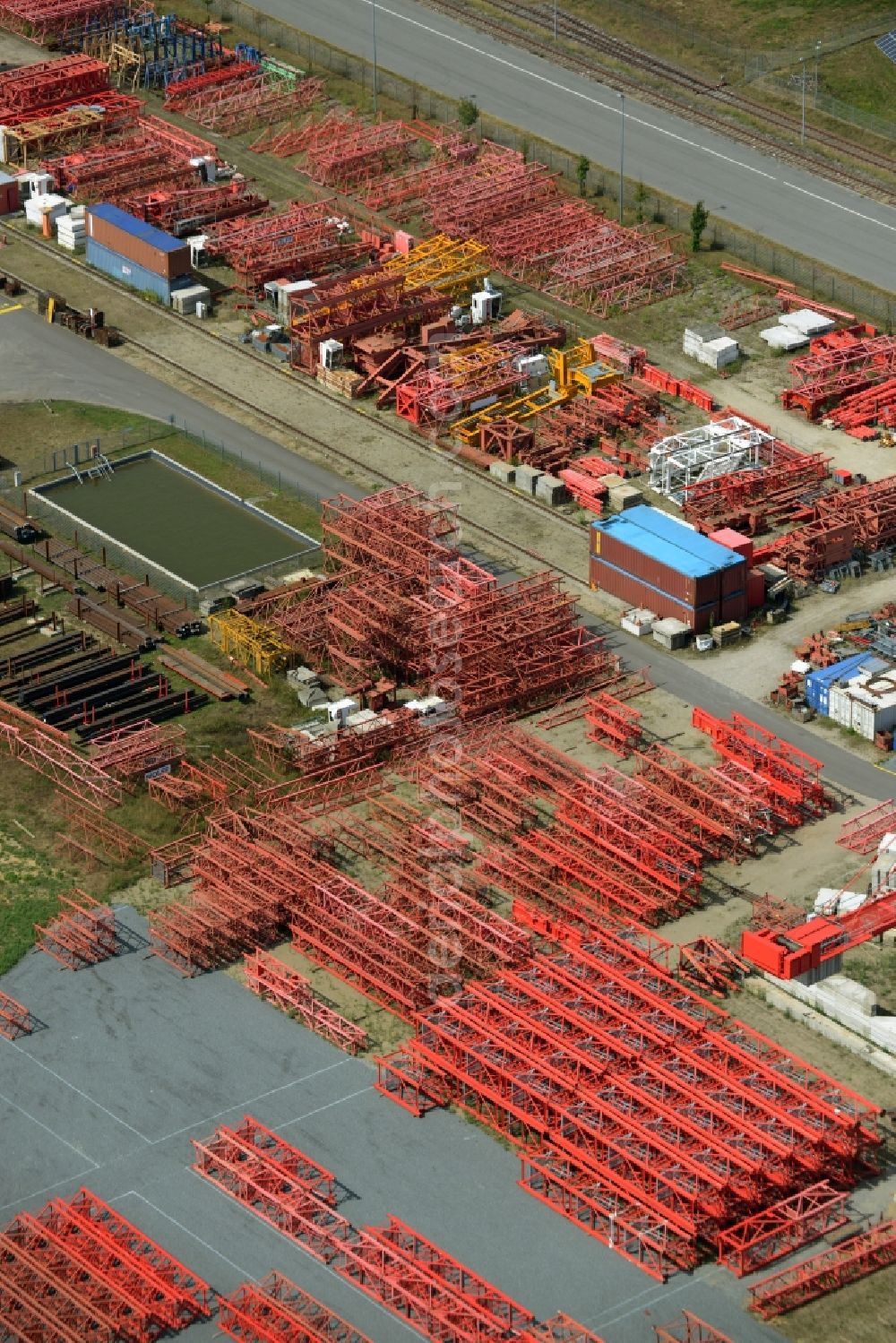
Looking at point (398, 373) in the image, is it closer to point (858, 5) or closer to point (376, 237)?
point (376, 237)

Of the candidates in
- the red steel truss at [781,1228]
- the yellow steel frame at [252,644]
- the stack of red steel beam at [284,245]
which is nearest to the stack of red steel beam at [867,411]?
the stack of red steel beam at [284,245]

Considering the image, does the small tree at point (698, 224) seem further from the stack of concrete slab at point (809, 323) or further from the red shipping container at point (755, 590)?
the red shipping container at point (755, 590)

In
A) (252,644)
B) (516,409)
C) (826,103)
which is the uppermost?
(826,103)

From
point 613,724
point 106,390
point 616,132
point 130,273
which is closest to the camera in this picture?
point 613,724

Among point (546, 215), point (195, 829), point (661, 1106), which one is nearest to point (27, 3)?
point (546, 215)

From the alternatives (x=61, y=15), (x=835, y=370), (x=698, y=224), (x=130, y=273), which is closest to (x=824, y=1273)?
(x=835, y=370)

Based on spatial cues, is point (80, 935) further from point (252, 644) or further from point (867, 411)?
point (867, 411)

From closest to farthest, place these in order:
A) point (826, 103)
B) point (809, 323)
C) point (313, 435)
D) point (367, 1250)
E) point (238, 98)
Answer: point (367, 1250)
point (313, 435)
point (809, 323)
point (238, 98)
point (826, 103)
